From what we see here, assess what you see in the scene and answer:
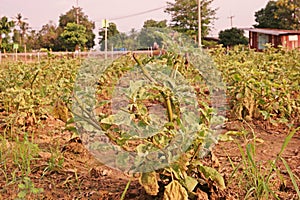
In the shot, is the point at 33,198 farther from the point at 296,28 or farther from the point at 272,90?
the point at 296,28

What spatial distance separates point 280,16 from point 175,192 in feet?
136

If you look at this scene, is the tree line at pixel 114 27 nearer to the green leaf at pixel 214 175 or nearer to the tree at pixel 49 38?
the tree at pixel 49 38

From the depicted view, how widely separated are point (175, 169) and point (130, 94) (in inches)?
15.5

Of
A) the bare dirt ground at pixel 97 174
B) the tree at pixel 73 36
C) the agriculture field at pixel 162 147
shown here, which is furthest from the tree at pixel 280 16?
the bare dirt ground at pixel 97 174

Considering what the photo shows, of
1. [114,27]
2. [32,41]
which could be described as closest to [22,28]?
[32,41]

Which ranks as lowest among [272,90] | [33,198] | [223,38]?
[33,198]

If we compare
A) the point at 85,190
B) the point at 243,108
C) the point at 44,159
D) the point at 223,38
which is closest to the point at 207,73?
the point at 243,108

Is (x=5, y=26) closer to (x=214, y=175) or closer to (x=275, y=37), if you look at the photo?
(x=275, y=37)

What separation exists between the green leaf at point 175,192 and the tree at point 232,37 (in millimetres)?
30802

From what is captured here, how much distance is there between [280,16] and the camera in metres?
40.5

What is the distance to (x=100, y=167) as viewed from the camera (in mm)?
2721

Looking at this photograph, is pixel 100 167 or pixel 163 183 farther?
pixel 100 167

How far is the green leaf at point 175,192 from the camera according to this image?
1.85 m

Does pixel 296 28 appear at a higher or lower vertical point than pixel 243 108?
higher
